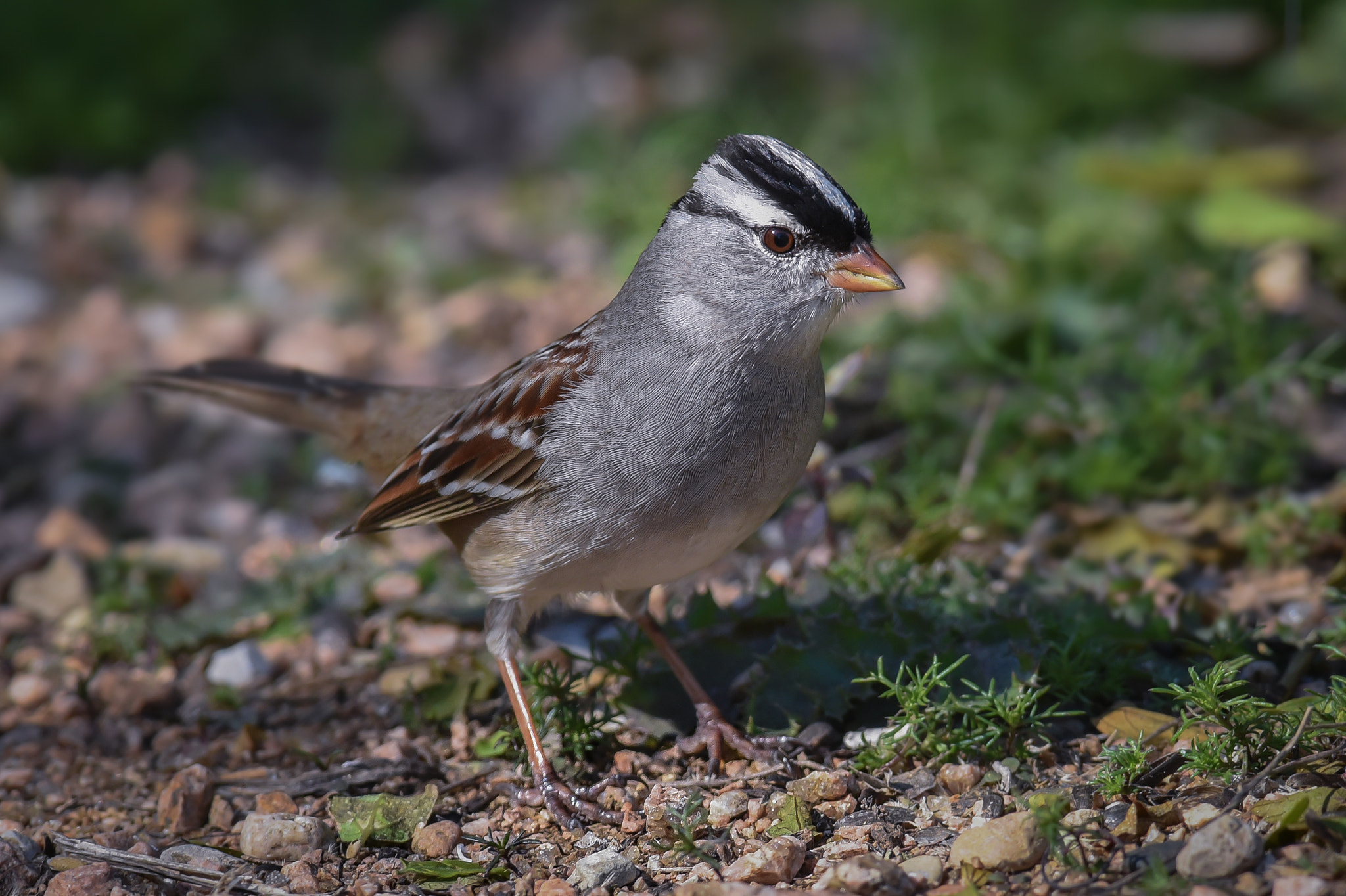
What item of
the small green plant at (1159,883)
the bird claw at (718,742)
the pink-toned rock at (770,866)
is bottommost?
the small green plant at (1159,883)

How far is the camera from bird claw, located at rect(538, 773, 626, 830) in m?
3.41

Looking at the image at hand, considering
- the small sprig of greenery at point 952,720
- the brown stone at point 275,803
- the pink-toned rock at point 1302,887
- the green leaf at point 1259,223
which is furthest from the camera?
the green leaf at point 1259,223

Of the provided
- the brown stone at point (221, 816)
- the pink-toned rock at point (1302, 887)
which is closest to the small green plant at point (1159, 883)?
the pink-toned rock at point (1302, 887)

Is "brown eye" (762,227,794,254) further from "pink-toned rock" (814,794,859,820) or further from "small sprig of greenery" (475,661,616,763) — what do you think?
"pink-toned rock" (814,794,859,820)

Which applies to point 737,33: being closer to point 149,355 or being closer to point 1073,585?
point 149,355

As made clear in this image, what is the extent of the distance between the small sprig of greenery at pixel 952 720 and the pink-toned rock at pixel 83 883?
5.91 ft

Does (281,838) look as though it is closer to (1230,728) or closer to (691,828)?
(691,828)

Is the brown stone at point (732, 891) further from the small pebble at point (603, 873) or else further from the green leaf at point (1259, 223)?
the green leaf at point (1259, 223)

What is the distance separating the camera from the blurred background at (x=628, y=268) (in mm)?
4457

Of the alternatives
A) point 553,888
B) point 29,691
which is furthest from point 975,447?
Result: point 29,691

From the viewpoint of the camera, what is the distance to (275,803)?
3539 millimetres

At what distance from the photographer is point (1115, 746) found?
333 centimetres

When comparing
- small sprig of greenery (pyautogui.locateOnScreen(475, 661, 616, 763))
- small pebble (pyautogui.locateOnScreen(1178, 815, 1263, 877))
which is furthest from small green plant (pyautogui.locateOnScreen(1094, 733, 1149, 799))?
small sprig of greenery (pyautogui.locateOnScreen(475, 661, 616, 763))

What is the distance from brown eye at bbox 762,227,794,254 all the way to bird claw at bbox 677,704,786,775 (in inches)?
48.7
